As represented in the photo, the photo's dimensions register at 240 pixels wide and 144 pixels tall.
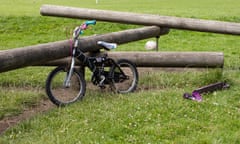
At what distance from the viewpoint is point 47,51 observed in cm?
609

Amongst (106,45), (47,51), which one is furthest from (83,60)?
(47,51)

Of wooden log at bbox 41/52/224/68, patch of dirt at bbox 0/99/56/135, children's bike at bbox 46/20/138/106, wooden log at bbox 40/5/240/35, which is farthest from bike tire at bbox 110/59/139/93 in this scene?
wooden log at bbox 40/5/240/35

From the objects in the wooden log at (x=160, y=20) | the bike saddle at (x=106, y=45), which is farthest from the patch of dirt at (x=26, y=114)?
the wooden log at (x=160, y=20)

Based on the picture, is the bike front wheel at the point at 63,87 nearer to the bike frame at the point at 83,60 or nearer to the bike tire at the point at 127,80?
the bike frame at the point at 83,60

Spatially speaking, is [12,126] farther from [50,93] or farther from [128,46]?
[128,46]

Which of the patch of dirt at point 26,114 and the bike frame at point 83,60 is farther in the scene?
the bike frame at point 83,60

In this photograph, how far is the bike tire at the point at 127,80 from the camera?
679 cm

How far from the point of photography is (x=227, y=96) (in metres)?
6.41

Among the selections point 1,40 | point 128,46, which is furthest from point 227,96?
point 1,40

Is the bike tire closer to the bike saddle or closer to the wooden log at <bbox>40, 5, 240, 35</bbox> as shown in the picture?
the bike saddle

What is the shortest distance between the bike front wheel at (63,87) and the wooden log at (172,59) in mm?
1097

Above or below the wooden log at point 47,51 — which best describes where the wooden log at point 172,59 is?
below

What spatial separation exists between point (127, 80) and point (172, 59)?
2.92 feet

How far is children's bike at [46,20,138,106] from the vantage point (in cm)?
620
